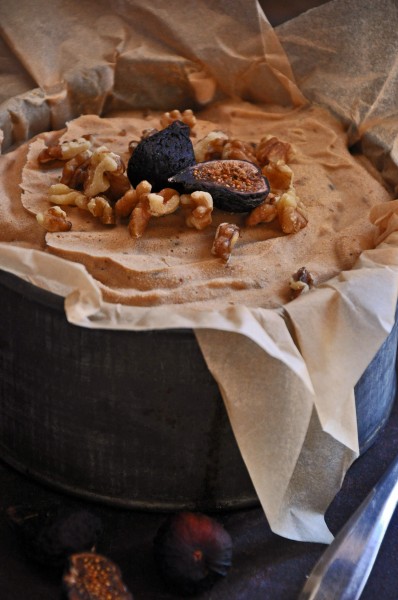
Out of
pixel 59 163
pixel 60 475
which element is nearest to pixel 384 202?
pixel 59 163

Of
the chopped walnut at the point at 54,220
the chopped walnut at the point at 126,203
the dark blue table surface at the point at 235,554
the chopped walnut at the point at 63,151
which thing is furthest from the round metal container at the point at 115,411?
the chopped walnut at the point at 63,151

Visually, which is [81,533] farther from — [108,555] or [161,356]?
[161,356]

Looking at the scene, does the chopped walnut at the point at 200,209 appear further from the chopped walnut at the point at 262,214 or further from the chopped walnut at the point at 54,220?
the chopped walnut at the point at 54,220

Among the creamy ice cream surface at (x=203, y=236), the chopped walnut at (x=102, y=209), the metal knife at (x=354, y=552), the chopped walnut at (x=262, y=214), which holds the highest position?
the chopped walnut at (x=262, y=214)

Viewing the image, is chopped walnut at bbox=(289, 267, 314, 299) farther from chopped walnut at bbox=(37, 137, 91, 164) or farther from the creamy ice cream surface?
chopped walnut at bbox=(37, 137, 91, 164)

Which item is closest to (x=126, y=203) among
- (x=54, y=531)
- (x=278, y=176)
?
(x=278, y=176)

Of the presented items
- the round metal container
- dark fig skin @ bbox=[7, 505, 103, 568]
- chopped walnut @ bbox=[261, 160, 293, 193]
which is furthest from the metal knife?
chopped walnut @ bbox=[261, 160, 293, 193]

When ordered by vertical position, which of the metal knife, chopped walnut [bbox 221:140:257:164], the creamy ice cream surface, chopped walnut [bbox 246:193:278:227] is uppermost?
chopped walnut [bbox 221:140:257:164]
